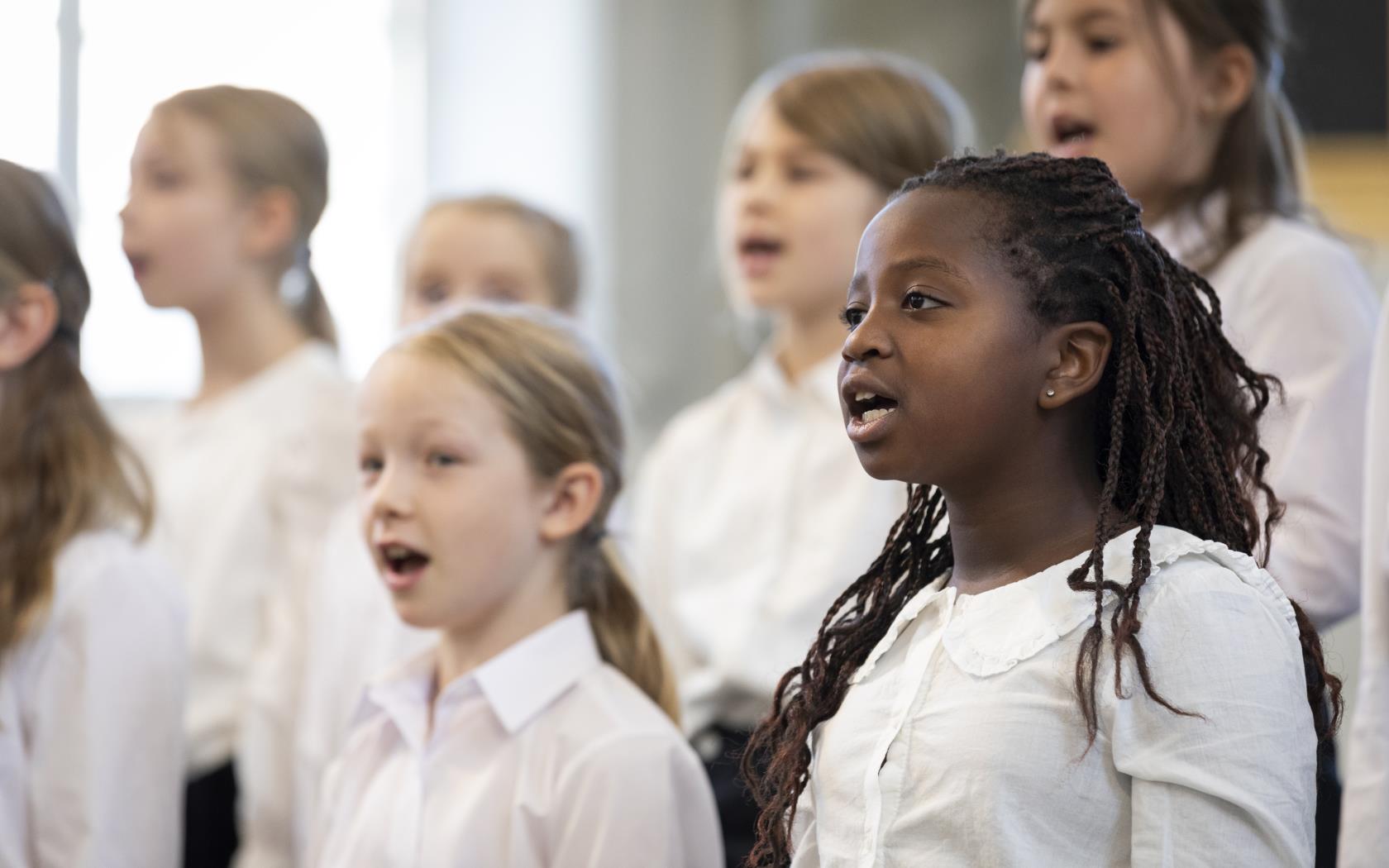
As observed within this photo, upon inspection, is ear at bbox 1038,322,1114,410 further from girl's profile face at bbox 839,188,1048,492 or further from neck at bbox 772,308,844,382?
neck at bbox 772,308,844,382

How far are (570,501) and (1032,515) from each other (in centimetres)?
70

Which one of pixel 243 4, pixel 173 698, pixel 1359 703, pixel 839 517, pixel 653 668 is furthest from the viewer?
pixel 243 4

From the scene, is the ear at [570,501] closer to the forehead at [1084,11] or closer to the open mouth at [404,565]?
the open mouth at [404,565]

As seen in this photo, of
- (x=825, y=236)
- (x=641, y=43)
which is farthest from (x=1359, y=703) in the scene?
(x=641, y=43)

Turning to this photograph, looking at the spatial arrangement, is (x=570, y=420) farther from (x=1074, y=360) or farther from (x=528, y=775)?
(x=1074, y=360)

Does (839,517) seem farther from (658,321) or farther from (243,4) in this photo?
(243,4)

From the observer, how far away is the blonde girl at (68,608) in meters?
1.82

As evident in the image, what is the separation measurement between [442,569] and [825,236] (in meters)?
0.95

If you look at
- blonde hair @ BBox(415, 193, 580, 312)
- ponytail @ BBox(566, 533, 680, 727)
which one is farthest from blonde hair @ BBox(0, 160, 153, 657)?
blonde hair @ BBox(415, 193, 580, 312)

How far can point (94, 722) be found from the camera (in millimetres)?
1842

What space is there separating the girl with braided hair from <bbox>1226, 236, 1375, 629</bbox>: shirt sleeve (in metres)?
0.50

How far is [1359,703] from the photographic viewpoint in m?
1.51

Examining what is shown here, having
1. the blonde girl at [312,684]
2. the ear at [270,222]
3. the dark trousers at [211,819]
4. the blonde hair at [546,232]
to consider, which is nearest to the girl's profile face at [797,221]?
the blonde hair at [546,232]

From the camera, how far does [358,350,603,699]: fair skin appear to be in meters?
1.67
